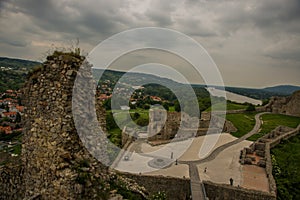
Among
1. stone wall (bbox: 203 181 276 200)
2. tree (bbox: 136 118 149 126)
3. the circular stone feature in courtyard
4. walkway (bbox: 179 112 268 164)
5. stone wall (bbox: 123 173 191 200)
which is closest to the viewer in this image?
stone wall (bbox: 203 181 276 200)

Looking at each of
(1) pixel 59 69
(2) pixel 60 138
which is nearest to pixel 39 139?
(2) pixel 60 138

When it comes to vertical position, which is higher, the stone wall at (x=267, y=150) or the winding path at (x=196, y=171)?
the stone wall at (x=267, y=150)

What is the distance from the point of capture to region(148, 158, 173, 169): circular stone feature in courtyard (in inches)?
601

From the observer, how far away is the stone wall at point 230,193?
450 inches

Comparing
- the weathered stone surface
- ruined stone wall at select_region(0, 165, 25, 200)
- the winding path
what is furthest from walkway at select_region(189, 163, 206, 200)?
the weathered stone surface

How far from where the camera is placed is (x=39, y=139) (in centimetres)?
512

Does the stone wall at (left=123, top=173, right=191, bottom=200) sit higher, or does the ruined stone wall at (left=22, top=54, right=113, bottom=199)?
the ruined stone wall at (left=22, top=54, right=113, bottom=199)

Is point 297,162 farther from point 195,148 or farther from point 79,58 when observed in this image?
point 79,58

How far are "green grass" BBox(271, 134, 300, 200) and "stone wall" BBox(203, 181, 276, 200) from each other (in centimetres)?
169

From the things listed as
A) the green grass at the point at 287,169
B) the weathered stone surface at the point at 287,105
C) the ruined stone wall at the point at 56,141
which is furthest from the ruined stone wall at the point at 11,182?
the weathered stone surface at the point at 287,105

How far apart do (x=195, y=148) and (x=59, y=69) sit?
54.0 feet

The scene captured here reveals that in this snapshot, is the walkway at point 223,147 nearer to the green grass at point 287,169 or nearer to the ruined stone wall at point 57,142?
the green grass at point 287,169

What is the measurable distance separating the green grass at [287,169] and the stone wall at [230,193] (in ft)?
5.53

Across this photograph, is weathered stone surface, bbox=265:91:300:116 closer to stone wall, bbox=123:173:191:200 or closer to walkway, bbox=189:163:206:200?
walkway, bbox=189:163:206:200
